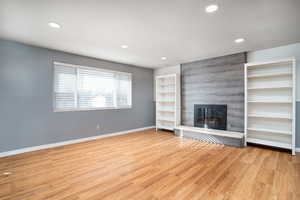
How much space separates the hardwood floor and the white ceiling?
2.45 m

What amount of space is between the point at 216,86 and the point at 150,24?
2.96 meters

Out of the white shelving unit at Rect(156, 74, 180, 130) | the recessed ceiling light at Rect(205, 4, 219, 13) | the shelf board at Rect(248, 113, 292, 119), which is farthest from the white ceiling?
the white shelving unit at Rect(156, 74, 180, 130)

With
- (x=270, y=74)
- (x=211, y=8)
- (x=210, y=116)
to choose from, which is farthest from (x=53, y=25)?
(x=270, y=74)

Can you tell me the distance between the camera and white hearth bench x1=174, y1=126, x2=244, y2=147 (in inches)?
140

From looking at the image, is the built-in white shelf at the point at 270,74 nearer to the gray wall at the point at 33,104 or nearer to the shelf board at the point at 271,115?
the shelf board at the point at 271,115

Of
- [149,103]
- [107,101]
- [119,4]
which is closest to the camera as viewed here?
[119,4]

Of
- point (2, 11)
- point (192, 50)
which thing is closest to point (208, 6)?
point (192, 50)

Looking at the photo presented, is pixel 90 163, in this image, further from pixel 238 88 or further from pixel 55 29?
pixel 238 88

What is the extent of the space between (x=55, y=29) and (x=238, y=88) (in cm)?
449

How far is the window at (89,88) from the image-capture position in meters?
3.73

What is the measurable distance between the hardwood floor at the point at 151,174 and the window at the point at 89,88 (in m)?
1.26

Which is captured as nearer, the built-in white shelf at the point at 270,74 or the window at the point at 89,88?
the built-in white shelf at the point at 270,74

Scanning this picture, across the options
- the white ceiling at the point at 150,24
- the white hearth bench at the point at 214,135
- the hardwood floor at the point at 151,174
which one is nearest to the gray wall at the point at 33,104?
the white ceiling at the point at 150,24

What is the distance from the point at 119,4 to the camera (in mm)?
1877
